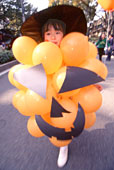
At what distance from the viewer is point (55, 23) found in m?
1.40

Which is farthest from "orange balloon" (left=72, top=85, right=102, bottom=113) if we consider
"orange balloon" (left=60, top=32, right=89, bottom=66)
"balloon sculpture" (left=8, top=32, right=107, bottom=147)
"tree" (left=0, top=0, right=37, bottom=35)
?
"tree" (left=0, top=0, right=37, bottom=35)

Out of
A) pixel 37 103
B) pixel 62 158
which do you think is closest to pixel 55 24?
pixel 37 103

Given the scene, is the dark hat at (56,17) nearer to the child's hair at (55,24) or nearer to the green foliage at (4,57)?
the child's hair at (55,24)

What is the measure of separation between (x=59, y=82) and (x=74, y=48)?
1.06ft

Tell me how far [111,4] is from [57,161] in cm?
318

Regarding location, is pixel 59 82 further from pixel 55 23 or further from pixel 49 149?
pixel 49 149

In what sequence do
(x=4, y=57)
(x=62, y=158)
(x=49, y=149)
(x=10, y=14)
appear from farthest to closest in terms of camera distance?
1. (x=10, y=14)
2. (x=4, y=57)
3. (x=49, y=149)
4. (x=62, y=158)

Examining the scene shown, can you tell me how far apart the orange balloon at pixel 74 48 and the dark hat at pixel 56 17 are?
0.78 feet

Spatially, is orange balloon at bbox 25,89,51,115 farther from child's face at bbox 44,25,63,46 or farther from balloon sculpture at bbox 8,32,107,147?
child's face at bbox 44,25,63,46

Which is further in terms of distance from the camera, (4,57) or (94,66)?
(4,57)

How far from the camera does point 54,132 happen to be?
1.41 metres

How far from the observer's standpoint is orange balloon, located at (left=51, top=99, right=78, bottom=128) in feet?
4.24

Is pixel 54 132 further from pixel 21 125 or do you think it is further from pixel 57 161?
pixel 21 125

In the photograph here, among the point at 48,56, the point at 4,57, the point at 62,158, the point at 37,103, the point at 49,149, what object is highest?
the point at 48,56
